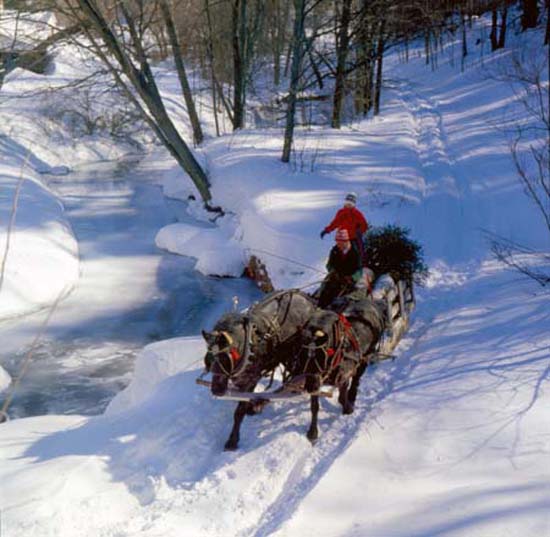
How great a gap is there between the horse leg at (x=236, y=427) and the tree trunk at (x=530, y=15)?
3334cm

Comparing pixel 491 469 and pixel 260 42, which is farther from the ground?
pixel 260 42

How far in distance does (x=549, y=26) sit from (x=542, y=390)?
24.0m

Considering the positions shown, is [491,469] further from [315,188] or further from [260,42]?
[260,42]

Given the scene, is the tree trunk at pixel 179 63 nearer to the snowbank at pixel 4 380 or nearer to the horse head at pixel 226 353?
the snowbank at pixel 4 380

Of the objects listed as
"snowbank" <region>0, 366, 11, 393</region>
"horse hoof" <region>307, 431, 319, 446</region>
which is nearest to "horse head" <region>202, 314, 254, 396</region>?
"horse hoof" <region>307, 431, 319, 446</region>

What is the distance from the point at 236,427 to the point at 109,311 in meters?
7.35

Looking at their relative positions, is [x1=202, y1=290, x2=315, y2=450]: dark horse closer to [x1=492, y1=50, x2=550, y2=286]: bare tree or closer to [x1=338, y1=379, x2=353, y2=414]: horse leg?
[x1=338, y1=379, x2=353, y2=414]: horse leg

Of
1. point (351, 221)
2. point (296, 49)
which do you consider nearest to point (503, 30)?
point (296, 49)

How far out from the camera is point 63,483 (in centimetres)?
452

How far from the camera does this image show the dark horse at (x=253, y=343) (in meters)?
5.01

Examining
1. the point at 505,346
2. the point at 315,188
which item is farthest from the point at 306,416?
the point at 315,188

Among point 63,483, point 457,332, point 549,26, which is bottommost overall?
point 457,332

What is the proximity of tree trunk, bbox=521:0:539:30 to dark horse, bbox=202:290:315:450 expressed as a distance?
32.0 meters

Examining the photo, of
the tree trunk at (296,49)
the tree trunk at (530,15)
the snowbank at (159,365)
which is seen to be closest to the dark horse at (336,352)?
the snowbank at (159,365)
